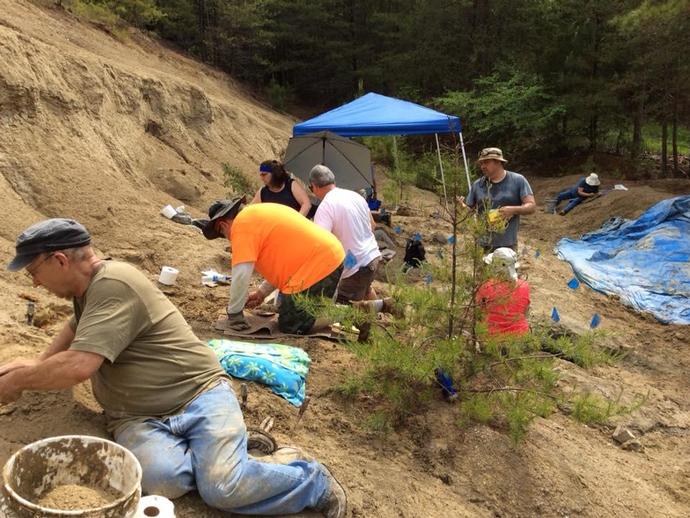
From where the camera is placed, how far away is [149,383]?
2572mm

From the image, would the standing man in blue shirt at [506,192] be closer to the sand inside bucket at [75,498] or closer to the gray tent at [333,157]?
the sand inside bucket at [75,498]

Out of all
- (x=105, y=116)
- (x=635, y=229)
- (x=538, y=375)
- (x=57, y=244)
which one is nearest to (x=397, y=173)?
(x=635, y=229)

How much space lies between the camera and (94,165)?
7234 millimetres

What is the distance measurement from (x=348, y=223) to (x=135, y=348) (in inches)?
110

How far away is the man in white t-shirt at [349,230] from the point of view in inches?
Result: 200

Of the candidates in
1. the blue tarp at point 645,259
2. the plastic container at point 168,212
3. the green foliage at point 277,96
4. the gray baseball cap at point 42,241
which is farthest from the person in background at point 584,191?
the green foliage at point 277,96

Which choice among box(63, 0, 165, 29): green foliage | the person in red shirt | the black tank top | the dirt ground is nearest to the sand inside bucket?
the dirt ground

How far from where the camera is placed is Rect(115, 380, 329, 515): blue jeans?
2438mm

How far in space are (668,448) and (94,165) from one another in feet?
20.9

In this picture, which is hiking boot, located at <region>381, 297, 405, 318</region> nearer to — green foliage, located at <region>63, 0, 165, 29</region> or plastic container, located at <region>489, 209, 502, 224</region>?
plastic container, located at <region>489, 209, 502, 224</region>

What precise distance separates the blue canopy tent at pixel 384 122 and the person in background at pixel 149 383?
24.2ft

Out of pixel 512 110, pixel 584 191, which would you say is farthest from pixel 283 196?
pixel 512 110

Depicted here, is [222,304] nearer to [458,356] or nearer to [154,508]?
[458,356]

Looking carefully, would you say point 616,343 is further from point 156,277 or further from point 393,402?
point 156,277
